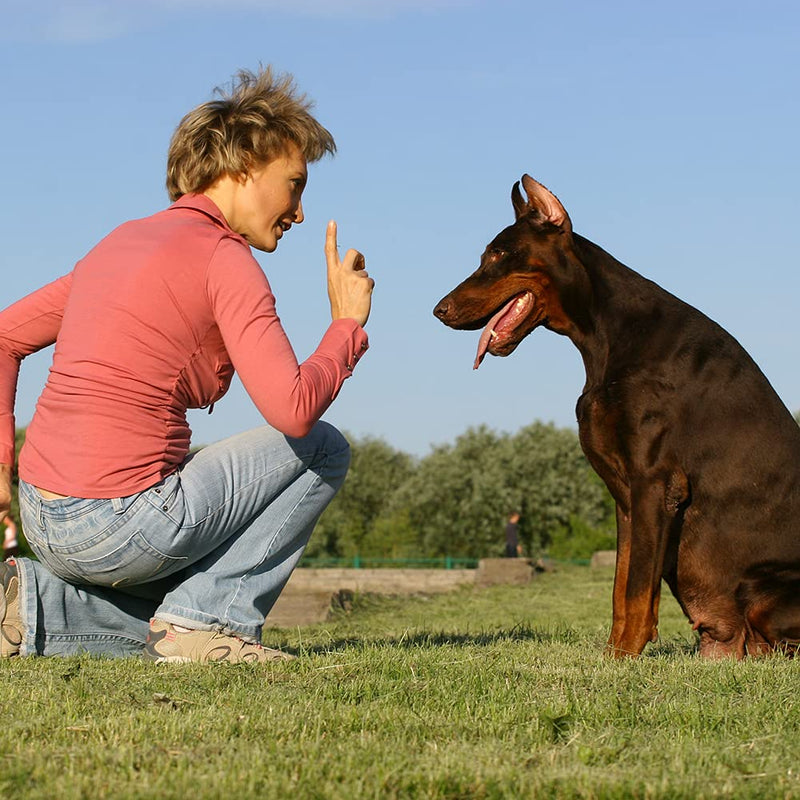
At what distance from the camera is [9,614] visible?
174 inches

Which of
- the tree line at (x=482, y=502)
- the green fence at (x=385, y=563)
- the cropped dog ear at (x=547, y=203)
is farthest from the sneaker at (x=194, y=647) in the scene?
the tree line at (x=482, y=502)

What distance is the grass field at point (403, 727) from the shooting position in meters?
2.43

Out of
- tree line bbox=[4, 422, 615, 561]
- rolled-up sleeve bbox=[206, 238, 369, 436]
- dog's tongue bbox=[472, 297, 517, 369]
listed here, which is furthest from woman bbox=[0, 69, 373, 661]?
tree line bbox=[4, 422, 615, 561]

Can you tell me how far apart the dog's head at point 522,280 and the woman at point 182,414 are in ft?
4.20

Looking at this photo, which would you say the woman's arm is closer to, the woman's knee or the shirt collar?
the shirt collar

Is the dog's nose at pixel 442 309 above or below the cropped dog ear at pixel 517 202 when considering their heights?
below

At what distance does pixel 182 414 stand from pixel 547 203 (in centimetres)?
224

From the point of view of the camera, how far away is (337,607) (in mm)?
13320

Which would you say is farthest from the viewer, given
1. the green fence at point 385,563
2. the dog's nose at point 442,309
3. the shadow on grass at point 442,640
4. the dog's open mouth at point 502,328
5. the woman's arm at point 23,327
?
the green fence at point 385,563

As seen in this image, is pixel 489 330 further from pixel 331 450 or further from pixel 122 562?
pixel 122 562

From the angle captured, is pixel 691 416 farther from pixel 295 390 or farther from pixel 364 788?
pixel 364 788

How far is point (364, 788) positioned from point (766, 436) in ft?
10.9

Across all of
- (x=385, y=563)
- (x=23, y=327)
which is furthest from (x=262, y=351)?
(x=385, y=563)

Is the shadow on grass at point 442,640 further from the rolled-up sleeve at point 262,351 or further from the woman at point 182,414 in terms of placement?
the rolled-up sleeve at point 262,351
